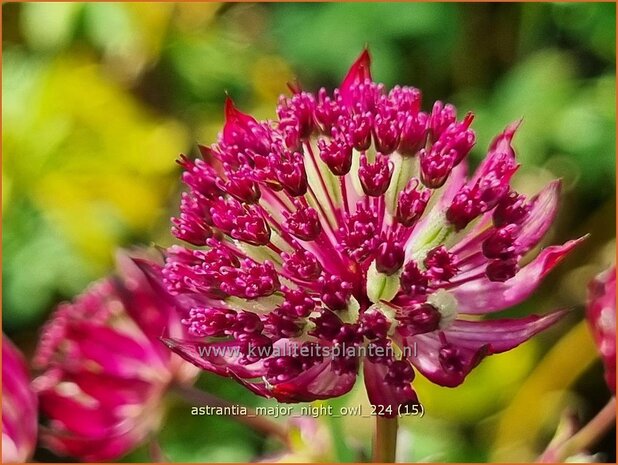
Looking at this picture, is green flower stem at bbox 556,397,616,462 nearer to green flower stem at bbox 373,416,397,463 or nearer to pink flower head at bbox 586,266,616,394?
pink flower head at bbox 586,266,616,394

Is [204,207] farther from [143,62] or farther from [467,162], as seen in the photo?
[143,62]

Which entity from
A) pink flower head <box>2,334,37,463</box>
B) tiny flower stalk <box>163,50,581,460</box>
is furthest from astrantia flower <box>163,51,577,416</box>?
pink flower head <box>2,334,37,463</box>

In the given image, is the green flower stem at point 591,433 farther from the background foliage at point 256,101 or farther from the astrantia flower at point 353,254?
the astrantia flower at point 353,254

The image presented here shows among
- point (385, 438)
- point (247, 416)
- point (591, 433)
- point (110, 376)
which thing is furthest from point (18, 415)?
point (591, 433)

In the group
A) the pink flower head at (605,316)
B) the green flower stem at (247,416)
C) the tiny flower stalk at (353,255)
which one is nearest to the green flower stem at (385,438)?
the tiny flower stalk at (353,255)

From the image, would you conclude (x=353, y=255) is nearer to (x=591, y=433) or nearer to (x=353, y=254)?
(x=353, y=254)

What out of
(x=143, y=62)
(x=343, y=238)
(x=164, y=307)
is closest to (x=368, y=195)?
(x=343, y=238)
